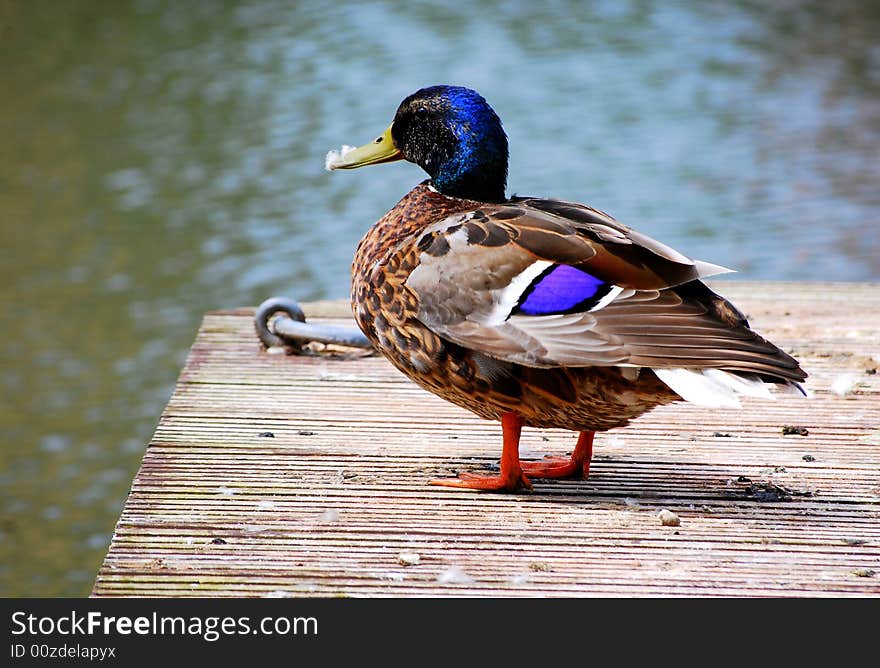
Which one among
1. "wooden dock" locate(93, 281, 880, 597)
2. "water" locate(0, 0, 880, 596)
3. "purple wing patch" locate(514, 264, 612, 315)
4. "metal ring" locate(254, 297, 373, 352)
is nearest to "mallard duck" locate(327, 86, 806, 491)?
"purple wing patch" locate(514, 264, 612, 315)

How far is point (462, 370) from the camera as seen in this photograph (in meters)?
3.22

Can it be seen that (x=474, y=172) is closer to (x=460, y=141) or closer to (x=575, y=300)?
(x=460, y=141)

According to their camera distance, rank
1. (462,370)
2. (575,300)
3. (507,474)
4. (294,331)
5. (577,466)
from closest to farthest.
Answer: (575,300)
(462,370)
(507,474)
(577,466)
(294,331)

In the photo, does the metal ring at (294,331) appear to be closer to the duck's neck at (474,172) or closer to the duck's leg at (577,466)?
the duck's neck at (474,172)

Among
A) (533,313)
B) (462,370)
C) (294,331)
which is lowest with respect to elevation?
(294,331)

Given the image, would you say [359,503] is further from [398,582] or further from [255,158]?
[255,158]

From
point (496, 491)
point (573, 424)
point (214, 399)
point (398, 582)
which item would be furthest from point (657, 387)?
point (214, 399)

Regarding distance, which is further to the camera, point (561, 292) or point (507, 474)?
point (507, 474)

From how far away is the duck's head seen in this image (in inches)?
137

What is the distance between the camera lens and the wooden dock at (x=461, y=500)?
284 cm

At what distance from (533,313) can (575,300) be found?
105mm

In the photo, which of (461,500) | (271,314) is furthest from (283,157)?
(461,500)

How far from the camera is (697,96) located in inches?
464

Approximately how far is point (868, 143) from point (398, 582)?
30.1ft
